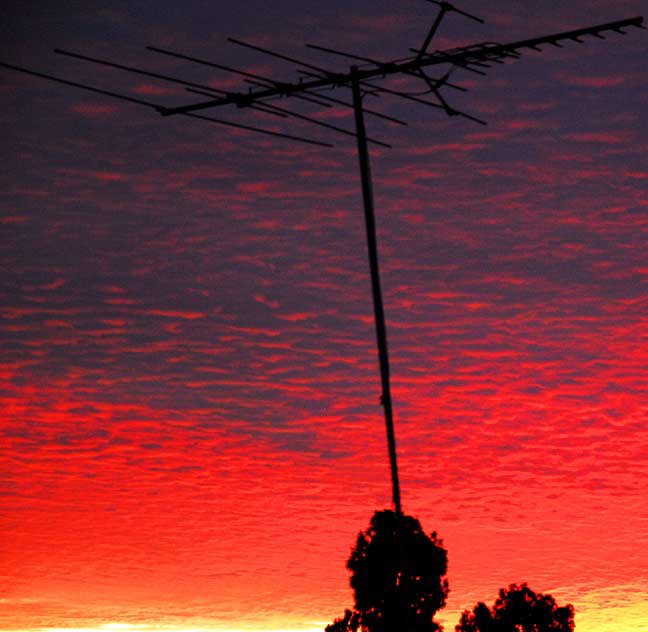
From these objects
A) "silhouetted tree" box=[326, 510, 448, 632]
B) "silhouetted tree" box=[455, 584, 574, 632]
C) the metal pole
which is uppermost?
"silhouetted tree" box=[455, 584, 574, 632]

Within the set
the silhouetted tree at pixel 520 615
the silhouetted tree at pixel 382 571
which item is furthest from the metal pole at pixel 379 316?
the silhouetted tree at pixel 520 615

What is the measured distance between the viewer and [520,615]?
67812 millimetres

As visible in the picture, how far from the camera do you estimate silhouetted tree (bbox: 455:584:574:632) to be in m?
66.8

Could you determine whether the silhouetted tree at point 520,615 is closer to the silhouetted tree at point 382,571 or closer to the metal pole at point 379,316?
the silhouetted tree at point 382,571

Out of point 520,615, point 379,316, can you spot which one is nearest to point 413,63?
point 379,316

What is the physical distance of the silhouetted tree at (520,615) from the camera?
219ft

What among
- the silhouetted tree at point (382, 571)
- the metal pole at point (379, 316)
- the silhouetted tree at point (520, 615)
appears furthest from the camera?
the silhouetted tree at point (520, 615)

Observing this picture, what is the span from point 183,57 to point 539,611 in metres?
51.2

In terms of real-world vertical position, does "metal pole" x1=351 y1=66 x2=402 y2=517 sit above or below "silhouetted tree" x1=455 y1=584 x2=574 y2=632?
below

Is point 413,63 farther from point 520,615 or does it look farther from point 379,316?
point 520,615

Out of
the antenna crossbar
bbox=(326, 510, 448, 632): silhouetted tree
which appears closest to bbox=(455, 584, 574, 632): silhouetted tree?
bbox=(326, 510, 448, 632): silhouetted tree

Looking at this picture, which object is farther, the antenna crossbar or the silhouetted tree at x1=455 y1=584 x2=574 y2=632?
the silhouetted tree at x1=455 y1=584 x2=574 y2=632

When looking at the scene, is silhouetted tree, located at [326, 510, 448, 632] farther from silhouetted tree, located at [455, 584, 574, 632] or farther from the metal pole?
the metal pole

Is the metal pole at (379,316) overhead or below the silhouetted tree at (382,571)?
below
